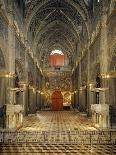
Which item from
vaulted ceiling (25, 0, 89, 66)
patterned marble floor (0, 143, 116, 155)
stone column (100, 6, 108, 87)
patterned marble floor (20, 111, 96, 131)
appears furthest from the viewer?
vaulted ceiling (25, 0, 89, 66)

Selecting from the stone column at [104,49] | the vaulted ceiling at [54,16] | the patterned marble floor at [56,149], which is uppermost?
the vaulted ceiling at [54,16]

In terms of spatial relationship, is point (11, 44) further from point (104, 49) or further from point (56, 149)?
point (56, 149)

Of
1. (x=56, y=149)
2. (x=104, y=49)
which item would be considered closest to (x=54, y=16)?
(x=104, y=49)

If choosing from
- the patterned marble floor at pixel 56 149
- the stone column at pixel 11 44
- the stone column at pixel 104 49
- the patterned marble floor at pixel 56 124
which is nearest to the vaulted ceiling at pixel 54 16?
the stone column at pixel 11 44

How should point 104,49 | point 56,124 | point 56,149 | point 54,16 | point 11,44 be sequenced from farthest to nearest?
point 54,16
point 56,124
point 11,44
point 104,49
point 56,149

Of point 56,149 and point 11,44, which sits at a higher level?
point 11,44

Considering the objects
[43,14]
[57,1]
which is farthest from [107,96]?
[43,14]

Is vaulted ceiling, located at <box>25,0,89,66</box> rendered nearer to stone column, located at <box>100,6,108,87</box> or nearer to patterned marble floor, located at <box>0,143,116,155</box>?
stone column, located at <box>100,6,108,87</box>

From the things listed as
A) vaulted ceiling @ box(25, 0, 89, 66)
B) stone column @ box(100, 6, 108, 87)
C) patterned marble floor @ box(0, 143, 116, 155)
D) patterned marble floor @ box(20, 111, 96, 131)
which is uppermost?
vaulted ceiling @ box(25, 0, 89, 66)

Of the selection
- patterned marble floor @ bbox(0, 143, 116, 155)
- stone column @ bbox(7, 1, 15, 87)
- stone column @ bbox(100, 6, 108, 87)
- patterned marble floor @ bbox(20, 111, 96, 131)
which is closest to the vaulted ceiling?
stone column @ bbox(7, 1, 15, 87)

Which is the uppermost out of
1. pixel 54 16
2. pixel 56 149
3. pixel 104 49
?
pixel 54 16

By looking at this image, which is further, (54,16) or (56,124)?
(54,16)

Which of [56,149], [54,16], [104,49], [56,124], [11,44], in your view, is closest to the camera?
[56,149]

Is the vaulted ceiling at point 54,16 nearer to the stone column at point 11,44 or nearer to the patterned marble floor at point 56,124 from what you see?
the stone column at point 11,44
